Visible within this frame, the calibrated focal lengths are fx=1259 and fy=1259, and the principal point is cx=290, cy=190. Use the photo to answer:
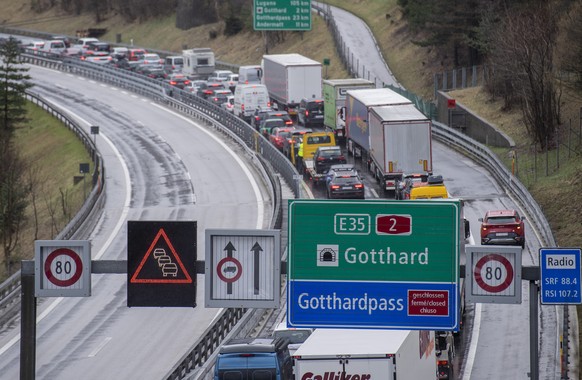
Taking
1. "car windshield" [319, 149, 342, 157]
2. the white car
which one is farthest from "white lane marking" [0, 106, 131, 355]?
"car windshield" [319, 149, 342, 157]

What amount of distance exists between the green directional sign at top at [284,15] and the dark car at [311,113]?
10.7 m

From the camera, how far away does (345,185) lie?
5266 centimetres

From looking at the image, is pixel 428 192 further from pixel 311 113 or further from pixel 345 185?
pixel 311 113

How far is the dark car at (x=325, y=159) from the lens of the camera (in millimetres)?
57531

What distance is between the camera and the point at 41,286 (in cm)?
1753

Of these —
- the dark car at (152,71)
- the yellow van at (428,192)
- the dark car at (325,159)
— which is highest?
the dark car at (152,71)

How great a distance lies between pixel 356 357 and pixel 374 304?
17.5 feet

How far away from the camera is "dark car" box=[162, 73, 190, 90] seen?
9500 centimetres

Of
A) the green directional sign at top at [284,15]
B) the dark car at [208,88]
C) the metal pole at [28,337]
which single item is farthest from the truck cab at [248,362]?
the dark car at [208,88]

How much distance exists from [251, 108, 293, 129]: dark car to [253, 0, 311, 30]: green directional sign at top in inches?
468

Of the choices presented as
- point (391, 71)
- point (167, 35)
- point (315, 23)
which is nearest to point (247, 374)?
point (391, 71)

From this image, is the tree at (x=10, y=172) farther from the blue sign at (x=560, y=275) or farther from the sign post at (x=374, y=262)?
the blue sign at (x=560, y=275)

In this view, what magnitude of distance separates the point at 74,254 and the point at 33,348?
1.69m

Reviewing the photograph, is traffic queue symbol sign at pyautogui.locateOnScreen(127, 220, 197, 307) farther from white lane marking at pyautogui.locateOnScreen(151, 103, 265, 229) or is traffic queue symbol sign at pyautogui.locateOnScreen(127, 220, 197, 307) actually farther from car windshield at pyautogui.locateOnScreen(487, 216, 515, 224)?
white lane marking at pyautogui.locateOnScreen(151, 103, 265, 229)
